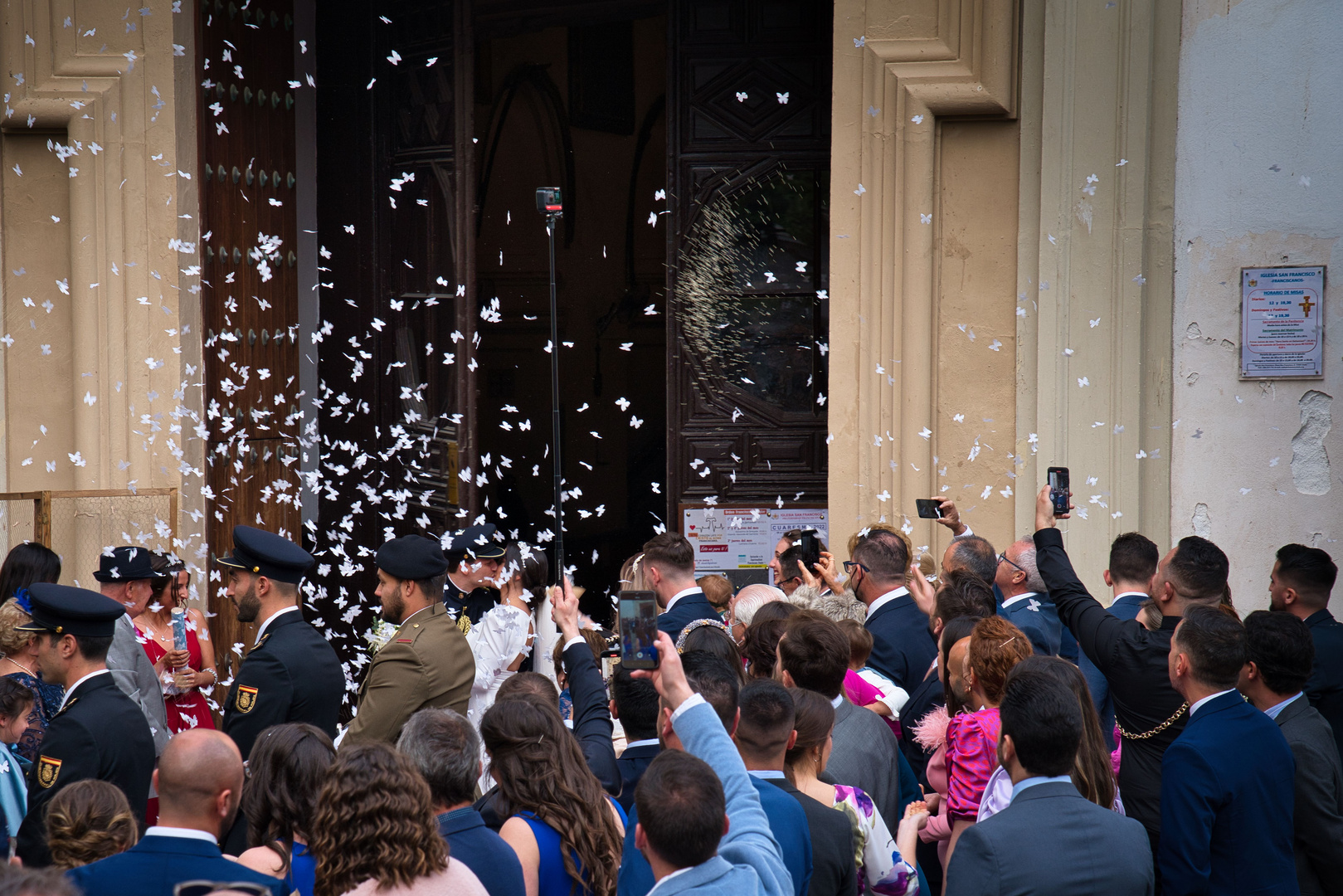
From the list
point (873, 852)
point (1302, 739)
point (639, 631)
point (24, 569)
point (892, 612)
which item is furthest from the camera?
point (24, 569)

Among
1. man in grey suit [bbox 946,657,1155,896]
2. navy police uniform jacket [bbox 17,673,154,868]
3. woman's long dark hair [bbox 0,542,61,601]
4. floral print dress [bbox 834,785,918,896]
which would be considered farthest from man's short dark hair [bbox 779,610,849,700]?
woman's long dark hair [bbox 0,542,61,601]

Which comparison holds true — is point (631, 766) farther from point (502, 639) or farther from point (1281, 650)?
point (1281, 650)

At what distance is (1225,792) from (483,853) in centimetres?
193

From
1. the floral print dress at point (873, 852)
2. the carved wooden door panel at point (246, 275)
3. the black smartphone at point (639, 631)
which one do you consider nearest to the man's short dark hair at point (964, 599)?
the floral print dress at point (873, 852)

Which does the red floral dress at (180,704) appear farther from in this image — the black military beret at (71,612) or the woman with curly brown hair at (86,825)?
the woman with curly brown hair at (86,825)

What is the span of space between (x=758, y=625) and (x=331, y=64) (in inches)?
233

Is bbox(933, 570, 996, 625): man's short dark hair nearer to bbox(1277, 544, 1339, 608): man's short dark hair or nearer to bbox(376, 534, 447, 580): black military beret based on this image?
bbox(1277, 544, 1339, 608): man's short dark hair

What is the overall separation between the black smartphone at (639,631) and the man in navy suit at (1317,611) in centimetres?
Answer: 264

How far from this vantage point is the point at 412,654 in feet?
14.7

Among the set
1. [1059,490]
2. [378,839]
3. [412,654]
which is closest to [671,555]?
[412,654]

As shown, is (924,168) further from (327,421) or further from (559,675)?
(327,421)

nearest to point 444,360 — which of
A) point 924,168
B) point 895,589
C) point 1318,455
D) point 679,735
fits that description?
point 924,168

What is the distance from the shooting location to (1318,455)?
6555mm

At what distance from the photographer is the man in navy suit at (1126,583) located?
16.1 feet
